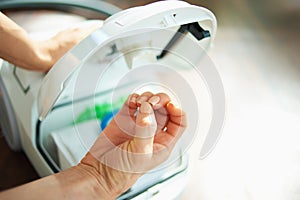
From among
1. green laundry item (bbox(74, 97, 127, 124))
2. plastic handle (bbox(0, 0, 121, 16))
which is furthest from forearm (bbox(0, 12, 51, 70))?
plastic handle (bbox(0, 0, 121, 16))

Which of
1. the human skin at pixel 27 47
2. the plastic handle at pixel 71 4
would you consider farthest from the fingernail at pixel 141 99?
the plastic handle at pixel 71 4

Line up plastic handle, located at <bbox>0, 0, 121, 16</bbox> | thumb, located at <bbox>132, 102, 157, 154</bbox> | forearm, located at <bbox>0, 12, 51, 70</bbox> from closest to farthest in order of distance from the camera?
thumb, located at <bbox>132, 102, 157, 154</bbox>, forearm, located at <bbox>0, 12, 51, 70</bbox>, plastic handle, located at <bbox>0, 0, 121, 16</bbox>

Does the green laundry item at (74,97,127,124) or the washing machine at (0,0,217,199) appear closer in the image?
the washing machine at (0,0,217,199)

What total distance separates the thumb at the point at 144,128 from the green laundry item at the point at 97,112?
0.62ft

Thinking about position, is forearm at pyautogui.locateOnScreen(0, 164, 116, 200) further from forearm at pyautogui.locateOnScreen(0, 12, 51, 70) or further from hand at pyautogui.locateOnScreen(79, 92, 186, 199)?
forearm at pyautogui.locateOnScreen(0, 12, 51, 70)

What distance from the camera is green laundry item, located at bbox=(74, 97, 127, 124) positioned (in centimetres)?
79

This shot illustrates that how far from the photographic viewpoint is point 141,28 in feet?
1.97

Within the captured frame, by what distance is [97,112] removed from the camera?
0.80m

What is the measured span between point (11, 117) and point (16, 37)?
0.20 metres

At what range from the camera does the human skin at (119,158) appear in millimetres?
638

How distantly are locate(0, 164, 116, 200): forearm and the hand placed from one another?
10 millimetres

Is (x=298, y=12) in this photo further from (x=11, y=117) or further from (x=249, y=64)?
(x=11, y=117)

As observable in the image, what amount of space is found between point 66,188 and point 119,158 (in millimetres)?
97

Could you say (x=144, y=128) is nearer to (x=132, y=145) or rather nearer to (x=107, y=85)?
(x=132, y=145)
